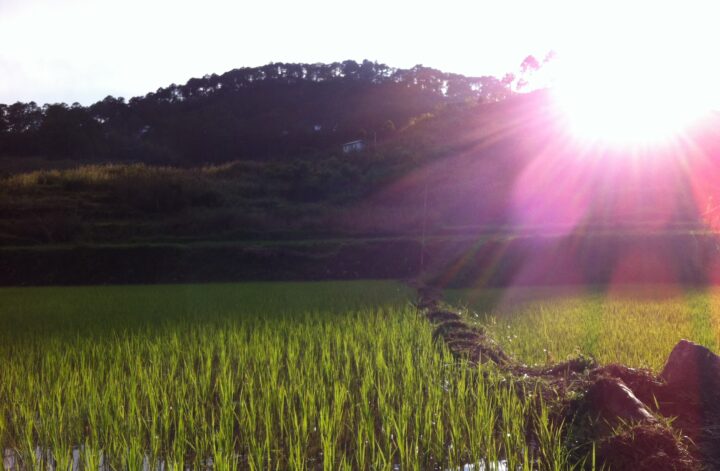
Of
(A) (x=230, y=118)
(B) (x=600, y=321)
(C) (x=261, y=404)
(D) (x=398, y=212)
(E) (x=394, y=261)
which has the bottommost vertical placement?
(E) (x=394, y=261)

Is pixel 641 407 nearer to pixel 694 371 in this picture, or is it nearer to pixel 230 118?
pixel 694 371

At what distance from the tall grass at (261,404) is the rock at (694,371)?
849 mm

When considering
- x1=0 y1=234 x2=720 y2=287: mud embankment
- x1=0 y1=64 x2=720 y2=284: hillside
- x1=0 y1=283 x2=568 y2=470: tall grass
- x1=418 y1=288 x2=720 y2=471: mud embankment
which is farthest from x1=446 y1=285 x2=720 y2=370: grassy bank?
x1=0 y1=64 x2=720 y2=284: hillside

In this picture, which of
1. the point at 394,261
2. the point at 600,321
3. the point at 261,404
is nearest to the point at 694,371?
the point at 261,404

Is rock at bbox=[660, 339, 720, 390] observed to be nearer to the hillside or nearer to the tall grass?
the tall grass

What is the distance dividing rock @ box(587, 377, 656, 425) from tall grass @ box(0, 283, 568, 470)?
286mm

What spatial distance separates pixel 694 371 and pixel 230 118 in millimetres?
32852

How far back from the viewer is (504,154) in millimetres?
27578

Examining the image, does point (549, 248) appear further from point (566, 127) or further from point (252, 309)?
point (566, 127)

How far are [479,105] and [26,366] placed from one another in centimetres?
3739

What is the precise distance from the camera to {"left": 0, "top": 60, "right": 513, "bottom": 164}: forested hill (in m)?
31.2

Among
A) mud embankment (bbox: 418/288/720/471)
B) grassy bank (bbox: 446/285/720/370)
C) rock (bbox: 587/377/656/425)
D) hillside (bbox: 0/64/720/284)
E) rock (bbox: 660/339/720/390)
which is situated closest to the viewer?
mud embankment (bbox: 418/288/720/471)

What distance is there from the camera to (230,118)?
34.3 metres

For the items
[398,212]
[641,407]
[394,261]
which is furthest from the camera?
[398,212]
